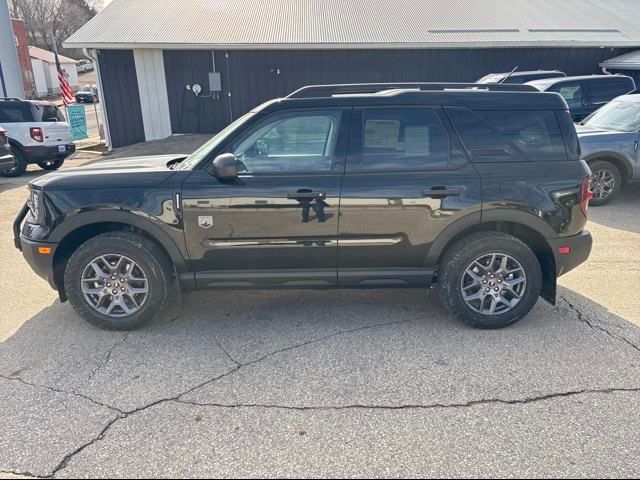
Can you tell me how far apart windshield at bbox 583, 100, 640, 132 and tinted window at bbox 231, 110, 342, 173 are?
20.8ft

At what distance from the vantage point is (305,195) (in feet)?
11.5

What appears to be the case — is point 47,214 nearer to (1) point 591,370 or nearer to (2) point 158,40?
(1) point 591,370

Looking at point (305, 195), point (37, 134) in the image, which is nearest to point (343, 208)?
point (305, 195)

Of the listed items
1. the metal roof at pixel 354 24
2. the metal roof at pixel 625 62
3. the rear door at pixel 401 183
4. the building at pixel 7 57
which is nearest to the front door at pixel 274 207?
the rear door at pixel 401 183

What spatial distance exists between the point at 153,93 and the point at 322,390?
47.7ft

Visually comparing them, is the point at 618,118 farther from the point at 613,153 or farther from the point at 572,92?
the point at 572,92

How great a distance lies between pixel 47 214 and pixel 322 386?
248cm

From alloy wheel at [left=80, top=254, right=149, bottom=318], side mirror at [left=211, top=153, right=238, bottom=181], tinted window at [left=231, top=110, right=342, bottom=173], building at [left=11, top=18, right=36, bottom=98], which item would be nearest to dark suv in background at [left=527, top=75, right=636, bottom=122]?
tinted window at [left=231, top=110, right=342, bottom=173]

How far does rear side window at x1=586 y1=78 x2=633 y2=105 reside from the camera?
10695 mm

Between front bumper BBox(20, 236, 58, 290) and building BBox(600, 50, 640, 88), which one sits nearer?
front bumper BBox(20, 236, 58, 290)

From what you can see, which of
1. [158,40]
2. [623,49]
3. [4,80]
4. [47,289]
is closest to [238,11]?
[158,40]

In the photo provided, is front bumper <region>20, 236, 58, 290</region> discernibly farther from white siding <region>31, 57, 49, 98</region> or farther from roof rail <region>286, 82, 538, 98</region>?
white siding <region>31, 57, 49, 98</region>

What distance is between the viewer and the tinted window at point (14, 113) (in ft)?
35.6

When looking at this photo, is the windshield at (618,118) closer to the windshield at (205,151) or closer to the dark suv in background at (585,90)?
the dark suv in background at (585,90)
